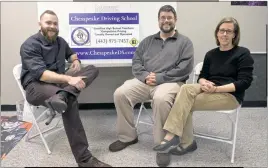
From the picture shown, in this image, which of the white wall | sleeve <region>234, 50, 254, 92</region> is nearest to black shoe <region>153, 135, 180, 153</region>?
sleeve <region>234, 50, 254, 92</region>

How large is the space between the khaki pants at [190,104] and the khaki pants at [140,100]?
0.07 meters

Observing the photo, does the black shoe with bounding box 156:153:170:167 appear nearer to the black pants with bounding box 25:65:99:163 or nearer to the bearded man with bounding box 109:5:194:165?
the bearded man with bounding box 109:5:194:165

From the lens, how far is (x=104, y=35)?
2.91m

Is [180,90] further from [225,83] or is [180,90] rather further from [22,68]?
[22,68]

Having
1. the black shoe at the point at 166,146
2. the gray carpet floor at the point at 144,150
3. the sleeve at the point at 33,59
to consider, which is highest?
the sleeve at the point at 33,59

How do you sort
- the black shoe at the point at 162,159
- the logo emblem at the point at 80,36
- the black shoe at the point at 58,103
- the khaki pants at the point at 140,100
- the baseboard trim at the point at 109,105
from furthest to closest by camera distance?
1. the baseboard trim at the point at 109,105
2. the logo emblem at the point at 80,36
3. the khaki pants at the point at 140,100
4. the black shoe at the point at 162,159
5. the black shoe at the point at 58,103

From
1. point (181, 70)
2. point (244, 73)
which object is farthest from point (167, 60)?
point (244, 73)

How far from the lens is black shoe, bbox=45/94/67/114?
1.91m

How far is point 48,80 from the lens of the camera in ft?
7.14

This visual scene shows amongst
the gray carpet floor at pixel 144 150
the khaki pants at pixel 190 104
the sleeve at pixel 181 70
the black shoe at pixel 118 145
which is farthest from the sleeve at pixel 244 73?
the black shoe at pixel 118 145

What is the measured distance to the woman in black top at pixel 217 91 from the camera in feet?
6.87

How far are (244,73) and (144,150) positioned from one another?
3.45 ft

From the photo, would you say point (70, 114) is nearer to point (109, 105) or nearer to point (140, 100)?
point (140, 100)

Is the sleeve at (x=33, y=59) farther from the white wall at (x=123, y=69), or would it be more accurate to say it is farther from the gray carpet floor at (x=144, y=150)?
the white wall at (x=123, y=69)
